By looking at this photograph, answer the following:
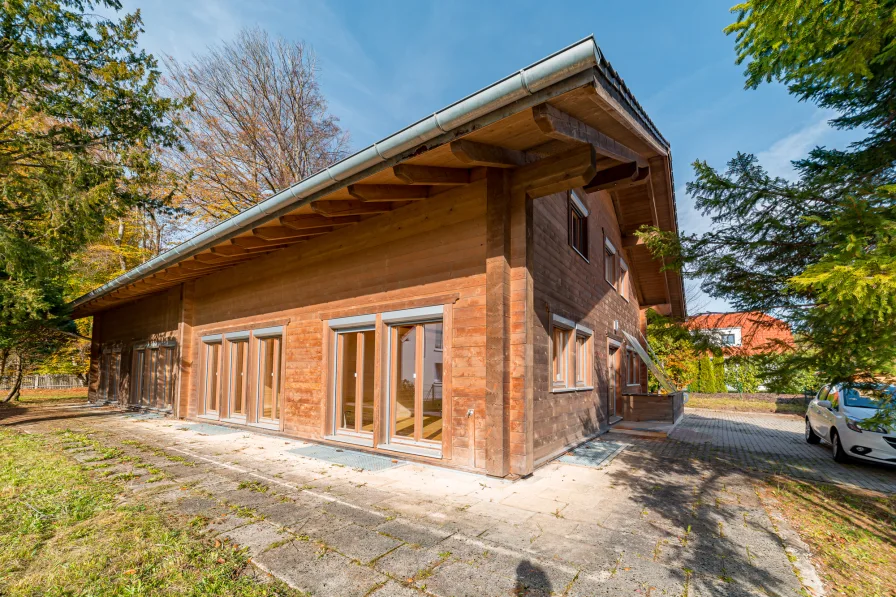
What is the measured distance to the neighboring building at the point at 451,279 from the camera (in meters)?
4.95

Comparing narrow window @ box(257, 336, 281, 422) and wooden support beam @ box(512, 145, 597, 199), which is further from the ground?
wooden support beam @ box(512, 145, 597, 199)

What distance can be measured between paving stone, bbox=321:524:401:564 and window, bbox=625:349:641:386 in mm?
11494

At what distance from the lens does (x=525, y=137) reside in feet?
17.1

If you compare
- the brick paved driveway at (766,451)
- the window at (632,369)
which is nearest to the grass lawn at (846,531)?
the brick paved driveway at (766,451)

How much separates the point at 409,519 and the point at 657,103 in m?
14.4

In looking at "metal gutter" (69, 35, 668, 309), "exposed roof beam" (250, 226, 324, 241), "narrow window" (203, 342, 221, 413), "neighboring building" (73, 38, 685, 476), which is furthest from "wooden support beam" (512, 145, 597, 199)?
"narrow window" (203, 342, 221, 413)

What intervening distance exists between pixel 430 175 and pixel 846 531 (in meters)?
5.92

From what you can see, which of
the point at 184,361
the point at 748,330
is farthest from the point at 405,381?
the point at 184,361

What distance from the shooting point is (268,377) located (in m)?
9.84

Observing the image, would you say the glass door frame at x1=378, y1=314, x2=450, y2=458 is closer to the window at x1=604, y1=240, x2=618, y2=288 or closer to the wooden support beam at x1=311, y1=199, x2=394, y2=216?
the wooden support beam at x1=311, y1=199, x2=394, y2=216

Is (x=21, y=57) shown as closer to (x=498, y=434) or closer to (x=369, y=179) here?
(x=369, y=179)

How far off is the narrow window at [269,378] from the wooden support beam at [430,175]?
5.73 metres

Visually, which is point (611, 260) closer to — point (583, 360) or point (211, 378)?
point (583, 360)

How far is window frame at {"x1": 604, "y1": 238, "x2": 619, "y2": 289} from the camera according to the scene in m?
11.2
